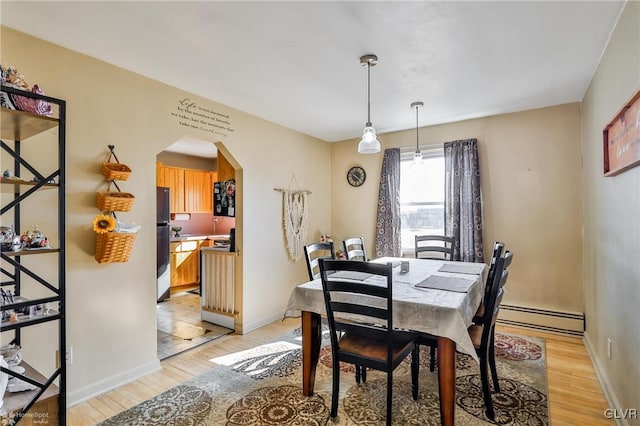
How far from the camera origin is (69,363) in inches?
90.7

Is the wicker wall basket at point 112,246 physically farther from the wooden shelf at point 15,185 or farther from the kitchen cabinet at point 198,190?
the kitchen cabinet at point 198,190

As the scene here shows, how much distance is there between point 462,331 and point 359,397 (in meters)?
0.99

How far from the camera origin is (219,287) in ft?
13.0

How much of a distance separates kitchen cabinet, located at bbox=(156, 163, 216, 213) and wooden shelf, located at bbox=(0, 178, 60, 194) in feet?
12.4

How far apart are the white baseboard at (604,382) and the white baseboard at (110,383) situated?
3.30 m

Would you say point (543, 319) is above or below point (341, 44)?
below

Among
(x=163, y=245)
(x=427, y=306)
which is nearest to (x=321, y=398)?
(x=427, y=306)

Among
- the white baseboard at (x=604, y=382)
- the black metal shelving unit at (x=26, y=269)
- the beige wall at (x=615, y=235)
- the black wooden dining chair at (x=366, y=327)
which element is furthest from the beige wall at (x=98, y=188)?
the white baseboard at (x=604, y=382)

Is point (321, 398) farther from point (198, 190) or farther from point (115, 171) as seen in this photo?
point (198, 190)

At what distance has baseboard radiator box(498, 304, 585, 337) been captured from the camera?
3.48 meters

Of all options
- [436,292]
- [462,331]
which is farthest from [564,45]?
[462,331]

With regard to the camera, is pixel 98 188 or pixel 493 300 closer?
pixel 493 300

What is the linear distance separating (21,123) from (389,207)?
386 cm

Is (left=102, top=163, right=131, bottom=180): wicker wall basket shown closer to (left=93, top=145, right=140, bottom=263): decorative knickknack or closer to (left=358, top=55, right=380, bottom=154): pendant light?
(left=93, top=145, right=140, bottom=263): decorative knickknack
